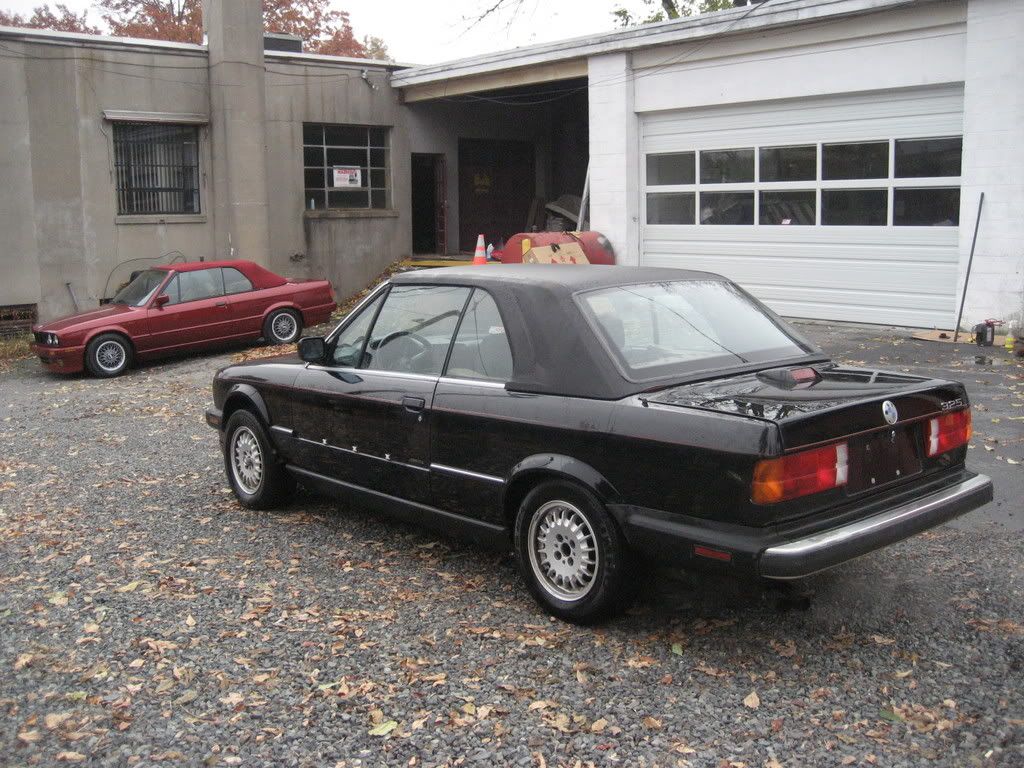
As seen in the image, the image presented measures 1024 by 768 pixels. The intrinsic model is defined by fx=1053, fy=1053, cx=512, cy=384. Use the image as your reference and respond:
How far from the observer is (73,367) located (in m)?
13.9

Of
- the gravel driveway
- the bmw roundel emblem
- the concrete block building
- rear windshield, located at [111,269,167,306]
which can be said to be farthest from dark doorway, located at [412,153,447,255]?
the bmw roundel emblem

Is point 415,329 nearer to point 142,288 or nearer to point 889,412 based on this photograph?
point 889,412

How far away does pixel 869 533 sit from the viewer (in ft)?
13.7

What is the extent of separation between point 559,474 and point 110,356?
11119mm

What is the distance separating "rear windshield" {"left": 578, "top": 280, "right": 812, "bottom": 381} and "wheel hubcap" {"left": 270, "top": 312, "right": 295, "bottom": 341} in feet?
36.3

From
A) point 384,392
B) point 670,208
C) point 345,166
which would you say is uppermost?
point 345,166

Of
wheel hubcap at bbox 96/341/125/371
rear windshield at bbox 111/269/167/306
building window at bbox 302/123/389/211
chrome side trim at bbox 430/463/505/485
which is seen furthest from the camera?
building window at bbox 302/123/389/211

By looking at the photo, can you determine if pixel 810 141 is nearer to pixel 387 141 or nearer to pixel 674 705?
pixel 387 141

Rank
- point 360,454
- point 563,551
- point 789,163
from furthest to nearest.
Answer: point 789,163 < point 360,454 < point 563,551

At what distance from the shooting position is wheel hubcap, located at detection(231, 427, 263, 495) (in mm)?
6832

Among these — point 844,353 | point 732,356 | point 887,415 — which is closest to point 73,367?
point 844,353

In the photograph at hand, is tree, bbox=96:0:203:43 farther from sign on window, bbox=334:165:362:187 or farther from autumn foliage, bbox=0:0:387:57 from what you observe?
sign on window, bbox=334:165:362:187

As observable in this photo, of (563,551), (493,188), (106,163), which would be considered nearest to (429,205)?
(493,188)

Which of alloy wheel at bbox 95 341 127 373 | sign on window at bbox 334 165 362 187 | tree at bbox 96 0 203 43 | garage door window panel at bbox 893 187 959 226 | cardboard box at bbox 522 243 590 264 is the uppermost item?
tree at bbox 96 0 203 43
